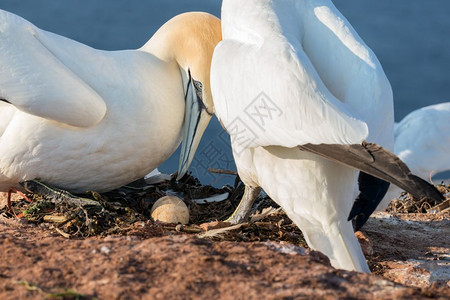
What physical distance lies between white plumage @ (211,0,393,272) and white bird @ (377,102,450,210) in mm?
4366

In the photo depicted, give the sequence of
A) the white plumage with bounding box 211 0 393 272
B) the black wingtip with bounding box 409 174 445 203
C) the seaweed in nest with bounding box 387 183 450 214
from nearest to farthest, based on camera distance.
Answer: the black wingtip with bounding box 409 174 445 203, the white plumage with bounding box 211 0 393 272, the seaweed in nest with bounding box 387 183 450 214

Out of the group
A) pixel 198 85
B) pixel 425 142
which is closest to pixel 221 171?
pixel 198 85

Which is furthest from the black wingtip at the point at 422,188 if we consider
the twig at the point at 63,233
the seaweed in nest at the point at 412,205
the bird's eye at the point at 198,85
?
the seaweed in nest at the point at 412,205

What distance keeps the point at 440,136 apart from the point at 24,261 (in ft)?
21.2

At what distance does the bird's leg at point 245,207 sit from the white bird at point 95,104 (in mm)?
612

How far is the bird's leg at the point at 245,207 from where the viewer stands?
4.86m

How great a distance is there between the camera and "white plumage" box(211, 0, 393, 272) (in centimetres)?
349

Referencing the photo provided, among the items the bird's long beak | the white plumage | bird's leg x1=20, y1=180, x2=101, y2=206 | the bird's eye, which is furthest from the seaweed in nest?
bird's leg x1=20, y1=180, x2=101, y2=206

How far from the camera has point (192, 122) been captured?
5305 mm

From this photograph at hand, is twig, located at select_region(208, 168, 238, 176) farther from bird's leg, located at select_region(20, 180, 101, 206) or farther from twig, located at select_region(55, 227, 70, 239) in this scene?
twig, located at select_region(55, 227, 70, 239)

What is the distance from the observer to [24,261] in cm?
289

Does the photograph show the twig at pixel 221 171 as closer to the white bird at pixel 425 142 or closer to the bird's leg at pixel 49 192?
the bird's leg at pixel 49 192

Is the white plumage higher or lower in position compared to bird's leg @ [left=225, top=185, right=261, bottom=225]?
higher

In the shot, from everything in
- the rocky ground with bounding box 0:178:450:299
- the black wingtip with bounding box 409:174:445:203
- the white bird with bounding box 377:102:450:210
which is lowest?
the white bird with bounding box 377:102:450:210
